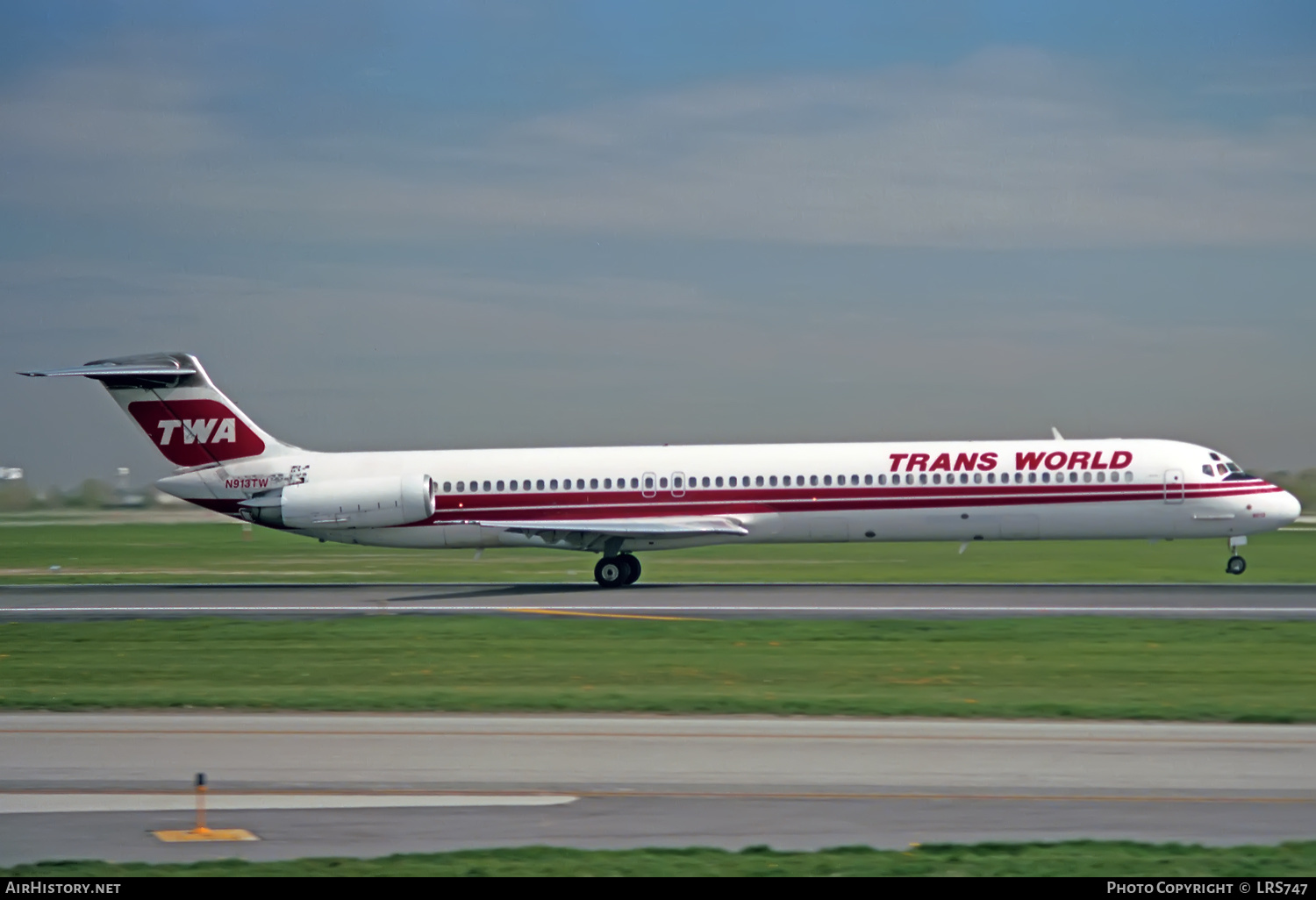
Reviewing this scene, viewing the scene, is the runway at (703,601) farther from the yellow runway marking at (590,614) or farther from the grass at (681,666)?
the grass at (681,666)

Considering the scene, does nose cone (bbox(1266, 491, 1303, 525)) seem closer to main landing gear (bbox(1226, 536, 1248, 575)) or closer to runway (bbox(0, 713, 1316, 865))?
main landing gear (bbox(1226, 536, 1248, 575))

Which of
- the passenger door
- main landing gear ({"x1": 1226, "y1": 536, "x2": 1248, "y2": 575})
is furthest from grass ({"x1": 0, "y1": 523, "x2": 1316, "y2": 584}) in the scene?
the passenger door

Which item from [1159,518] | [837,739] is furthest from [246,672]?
[1159,518]

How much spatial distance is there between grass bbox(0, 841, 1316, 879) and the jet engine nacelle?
30.0 metres

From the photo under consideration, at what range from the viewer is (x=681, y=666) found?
21.8 metres

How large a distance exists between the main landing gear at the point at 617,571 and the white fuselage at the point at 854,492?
36 cm

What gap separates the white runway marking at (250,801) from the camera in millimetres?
12125

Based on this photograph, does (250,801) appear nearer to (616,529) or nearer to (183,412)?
(616,529)

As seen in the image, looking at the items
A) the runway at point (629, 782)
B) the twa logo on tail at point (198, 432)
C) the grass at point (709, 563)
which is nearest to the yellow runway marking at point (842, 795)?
the runway at point (629, 782)

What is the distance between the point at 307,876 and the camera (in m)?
9.66

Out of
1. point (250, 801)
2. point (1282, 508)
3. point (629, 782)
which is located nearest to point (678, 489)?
point (1282, 508)

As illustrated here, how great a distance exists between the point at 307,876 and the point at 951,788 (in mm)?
5546

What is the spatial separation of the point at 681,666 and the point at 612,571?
1719 centimetres
